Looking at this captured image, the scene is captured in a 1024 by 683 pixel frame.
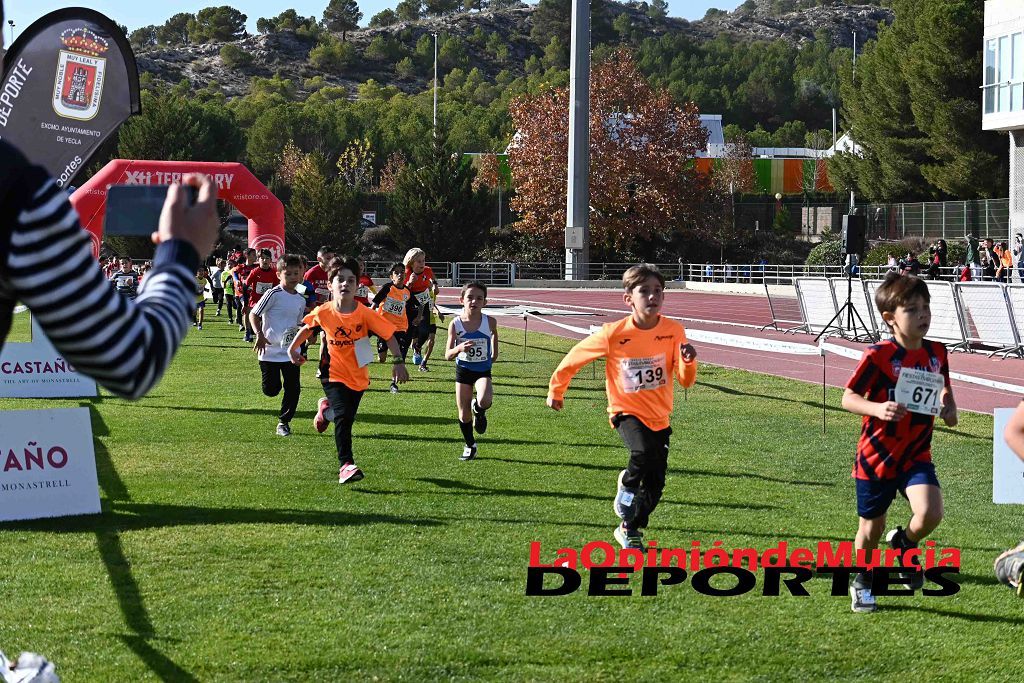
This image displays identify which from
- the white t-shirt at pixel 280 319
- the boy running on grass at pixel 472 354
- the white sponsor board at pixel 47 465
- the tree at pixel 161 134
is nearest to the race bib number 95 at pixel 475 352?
the boy running on grass at pixel 472 354

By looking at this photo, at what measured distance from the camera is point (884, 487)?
7023 mm

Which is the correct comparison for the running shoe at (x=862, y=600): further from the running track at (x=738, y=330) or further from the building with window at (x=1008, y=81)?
the building with window at (x=1008, y=81)

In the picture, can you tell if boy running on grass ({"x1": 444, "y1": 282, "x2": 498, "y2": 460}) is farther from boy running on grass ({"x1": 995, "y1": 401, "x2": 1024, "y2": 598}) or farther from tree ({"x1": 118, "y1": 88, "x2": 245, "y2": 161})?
tree ({"x1": 118, "y1": 88, "x2": 245, "y2": 161})

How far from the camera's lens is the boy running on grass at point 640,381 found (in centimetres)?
848

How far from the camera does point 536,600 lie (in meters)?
7.32

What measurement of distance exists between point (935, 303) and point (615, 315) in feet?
48.2

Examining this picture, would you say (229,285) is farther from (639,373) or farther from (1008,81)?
(639,373)

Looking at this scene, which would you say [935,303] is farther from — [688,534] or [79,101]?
[688,534]

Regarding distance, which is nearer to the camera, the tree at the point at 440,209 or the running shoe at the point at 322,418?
the running shoe at the point at 322,418

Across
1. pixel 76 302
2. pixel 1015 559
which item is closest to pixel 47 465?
pixel 1015 559

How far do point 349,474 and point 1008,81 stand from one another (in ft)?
130

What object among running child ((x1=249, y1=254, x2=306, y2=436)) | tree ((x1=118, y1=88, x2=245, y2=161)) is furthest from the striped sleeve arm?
tree ((x1=118, y1=88, x2=245, y2=161))

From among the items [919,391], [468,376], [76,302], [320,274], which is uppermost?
[76,302]

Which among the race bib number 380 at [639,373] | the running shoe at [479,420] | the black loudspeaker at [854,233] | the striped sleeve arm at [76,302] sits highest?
the black loudspeaker at [854,233]
